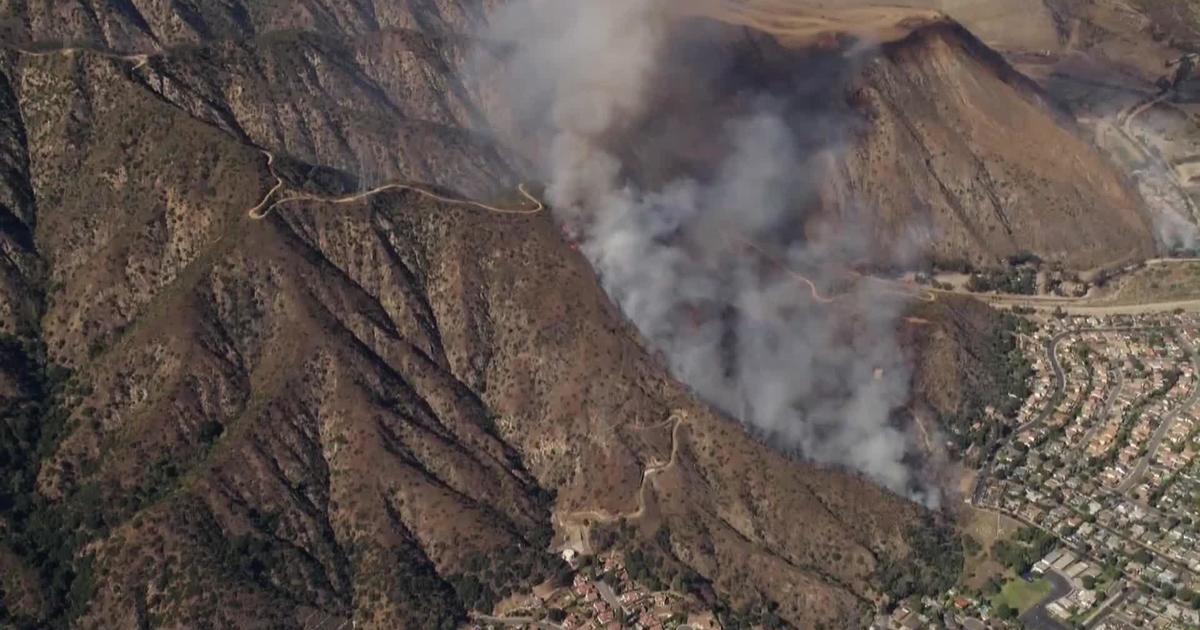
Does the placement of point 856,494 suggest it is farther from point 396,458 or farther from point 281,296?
point 281,296

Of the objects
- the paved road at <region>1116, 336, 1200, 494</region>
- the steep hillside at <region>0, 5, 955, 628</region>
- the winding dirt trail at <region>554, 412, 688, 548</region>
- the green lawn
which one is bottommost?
the paved road at <region>1116, 336, 1200, 494</region>

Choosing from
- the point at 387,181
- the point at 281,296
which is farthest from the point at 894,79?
the point at 281,296

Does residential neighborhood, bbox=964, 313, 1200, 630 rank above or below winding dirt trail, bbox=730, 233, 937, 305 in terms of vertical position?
below

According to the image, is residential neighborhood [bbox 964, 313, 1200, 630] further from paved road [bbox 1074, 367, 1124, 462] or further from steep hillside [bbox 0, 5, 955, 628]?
steep hillside [bbox 0, 5, 955, 628]

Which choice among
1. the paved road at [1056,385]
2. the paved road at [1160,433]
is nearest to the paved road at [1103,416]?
the paved road at [1056,385]

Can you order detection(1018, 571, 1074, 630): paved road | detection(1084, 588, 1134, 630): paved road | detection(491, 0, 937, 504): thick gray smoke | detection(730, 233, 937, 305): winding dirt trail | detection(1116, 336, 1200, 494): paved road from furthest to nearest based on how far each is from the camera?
detection(730, 233, 937, 305): winding dirt trail → detection(1116, 336, 1200, 494): paved road → detection(491, 0, 937, 504): thick gray smoke → detection(1084, 588, 1134, 630): paved road → detection(1018, 571, 1074, 630): paved road

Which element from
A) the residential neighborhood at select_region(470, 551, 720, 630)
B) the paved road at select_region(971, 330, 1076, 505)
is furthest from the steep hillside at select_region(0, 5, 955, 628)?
the paved road at select_region(971, 330, 1076, 505)

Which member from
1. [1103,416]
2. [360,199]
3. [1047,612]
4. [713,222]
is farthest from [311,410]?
[1103,416]
